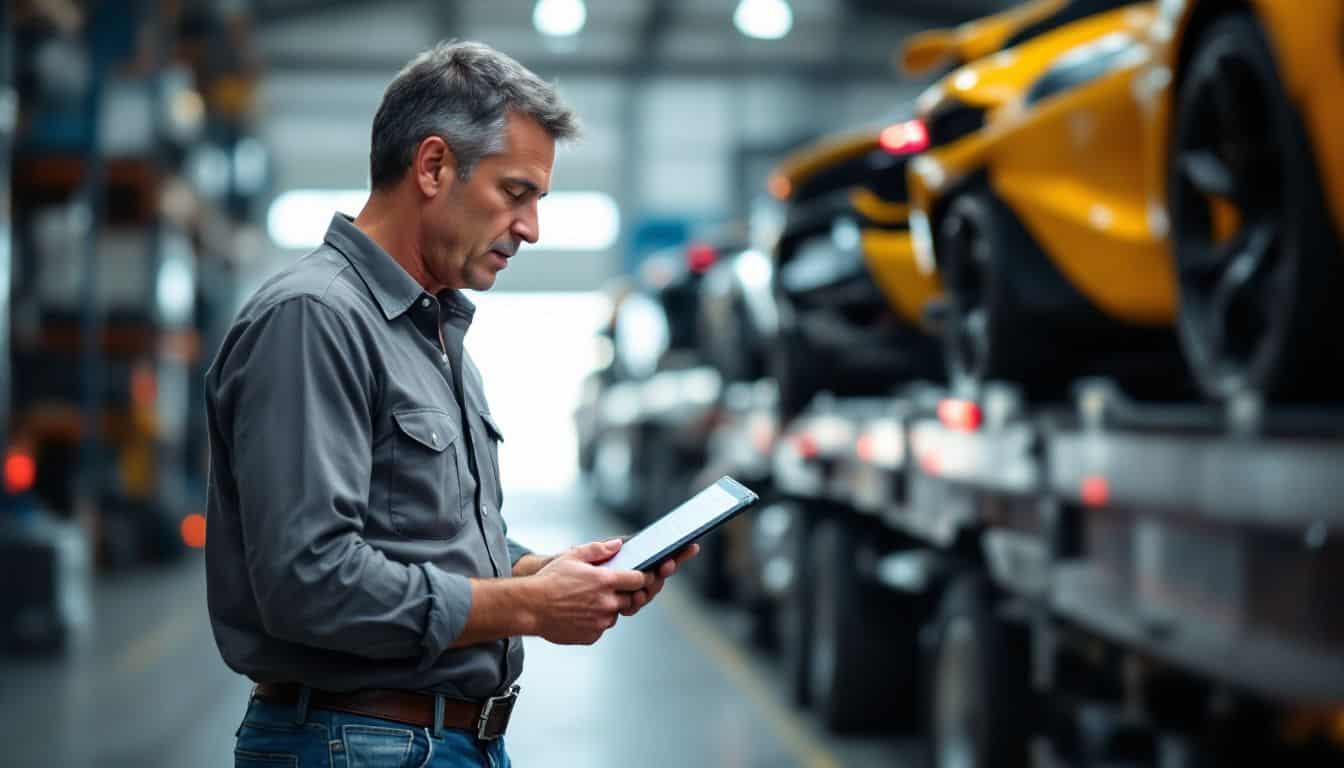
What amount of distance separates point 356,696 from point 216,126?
2443 centimetres

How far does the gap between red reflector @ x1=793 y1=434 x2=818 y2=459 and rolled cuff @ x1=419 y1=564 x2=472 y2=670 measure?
22.4 feet

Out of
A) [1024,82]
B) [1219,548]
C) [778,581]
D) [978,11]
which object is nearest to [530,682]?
[778,581]

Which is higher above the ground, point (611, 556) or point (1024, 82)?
point (1024, 82)

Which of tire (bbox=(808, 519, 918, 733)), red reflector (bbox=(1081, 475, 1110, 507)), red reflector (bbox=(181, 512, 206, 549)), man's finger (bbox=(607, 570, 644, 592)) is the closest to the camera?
man's finger (bbox=(607, 570, 644, 592))

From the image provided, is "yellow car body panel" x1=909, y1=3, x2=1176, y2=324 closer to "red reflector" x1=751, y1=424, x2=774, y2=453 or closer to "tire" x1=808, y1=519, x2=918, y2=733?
"tire" x1=808, y1=519, x2=918, y2=733

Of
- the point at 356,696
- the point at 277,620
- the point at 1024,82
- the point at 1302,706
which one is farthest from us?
the point at 1024,82

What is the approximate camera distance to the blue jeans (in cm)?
243

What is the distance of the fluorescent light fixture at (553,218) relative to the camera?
3944 centimetres

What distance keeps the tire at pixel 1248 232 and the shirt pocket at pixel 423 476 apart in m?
1.94

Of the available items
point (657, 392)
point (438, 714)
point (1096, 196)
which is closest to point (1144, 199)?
point (1096, 196)

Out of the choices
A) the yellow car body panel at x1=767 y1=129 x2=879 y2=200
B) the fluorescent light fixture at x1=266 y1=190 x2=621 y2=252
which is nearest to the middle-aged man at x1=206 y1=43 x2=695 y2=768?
the yellow car body panel at x1=767 y1=129 x2=879 y2=200

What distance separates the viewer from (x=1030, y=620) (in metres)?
5.51

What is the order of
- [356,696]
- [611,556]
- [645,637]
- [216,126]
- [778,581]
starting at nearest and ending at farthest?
[356,696] < [611,556] < [778,581] < [645,637] < [216,126]

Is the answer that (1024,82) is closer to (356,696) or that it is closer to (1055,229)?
(1055,229)
